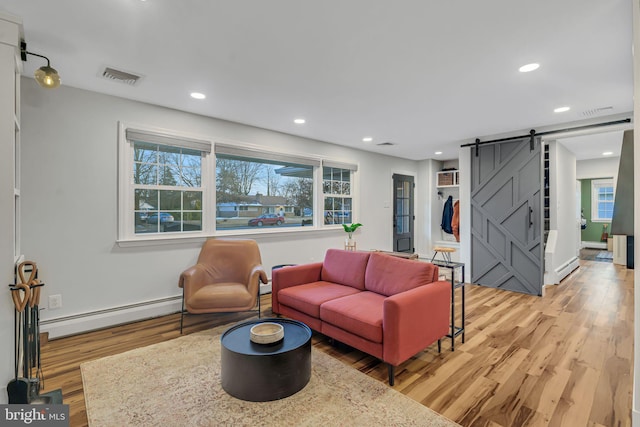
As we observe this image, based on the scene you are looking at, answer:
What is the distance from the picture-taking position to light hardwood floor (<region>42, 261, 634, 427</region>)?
6.50ft

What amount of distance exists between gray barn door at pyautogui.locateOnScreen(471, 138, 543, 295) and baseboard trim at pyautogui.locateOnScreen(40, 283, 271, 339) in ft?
15.2

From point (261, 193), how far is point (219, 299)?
1978 millimetres

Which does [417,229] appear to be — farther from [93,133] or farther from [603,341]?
[93,133]

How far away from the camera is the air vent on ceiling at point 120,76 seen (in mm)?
2738

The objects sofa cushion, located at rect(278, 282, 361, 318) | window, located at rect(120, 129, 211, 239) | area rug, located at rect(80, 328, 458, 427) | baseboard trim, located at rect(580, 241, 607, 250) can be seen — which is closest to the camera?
area rug, located at rect(80, 328, 458, 427)

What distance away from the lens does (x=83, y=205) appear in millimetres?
3148

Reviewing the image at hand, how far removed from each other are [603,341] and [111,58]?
507 centimetres

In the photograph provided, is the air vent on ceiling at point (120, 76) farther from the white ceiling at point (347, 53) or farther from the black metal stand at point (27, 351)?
the black metal stand at point (27, 351)

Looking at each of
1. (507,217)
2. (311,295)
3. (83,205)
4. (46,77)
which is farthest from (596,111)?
(83,205)

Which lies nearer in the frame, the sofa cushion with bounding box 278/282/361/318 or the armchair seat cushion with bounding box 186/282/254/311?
the sofa cushion with bounding box 278/282/361/318

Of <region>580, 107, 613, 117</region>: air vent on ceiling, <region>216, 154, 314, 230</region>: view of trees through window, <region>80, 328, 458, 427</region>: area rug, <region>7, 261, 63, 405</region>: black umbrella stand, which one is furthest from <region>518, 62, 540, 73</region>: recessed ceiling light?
<region>7, 261, 63, 405</region>: black umbrella stand

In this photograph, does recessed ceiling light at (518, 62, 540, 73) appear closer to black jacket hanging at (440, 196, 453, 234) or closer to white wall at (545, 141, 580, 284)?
white wall at (545, 141, 580, 284)

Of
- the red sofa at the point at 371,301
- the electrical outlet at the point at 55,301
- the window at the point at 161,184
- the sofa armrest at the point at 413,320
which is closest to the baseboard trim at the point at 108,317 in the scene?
the electrical outlet at the point at 55,301

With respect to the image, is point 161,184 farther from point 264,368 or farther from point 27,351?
point 264,368
